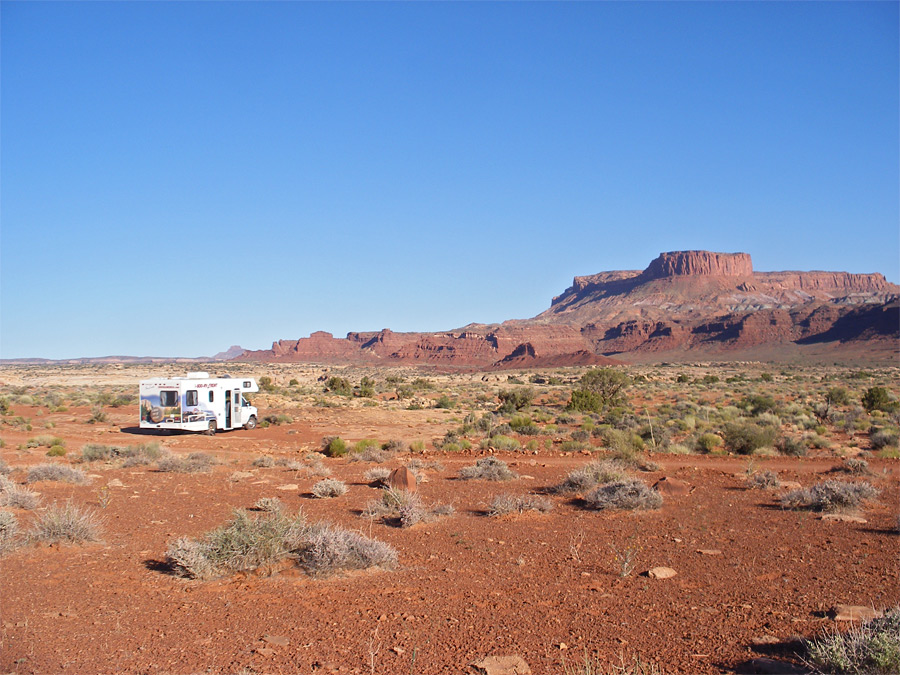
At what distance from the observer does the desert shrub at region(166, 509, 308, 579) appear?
23.1 ft

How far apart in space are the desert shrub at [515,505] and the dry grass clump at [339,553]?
3088mm

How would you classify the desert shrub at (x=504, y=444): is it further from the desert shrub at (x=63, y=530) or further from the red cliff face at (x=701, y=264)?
the red cliff face at (x=701, y=264)

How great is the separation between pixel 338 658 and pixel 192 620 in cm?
163

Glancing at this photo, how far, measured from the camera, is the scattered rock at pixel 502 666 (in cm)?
482

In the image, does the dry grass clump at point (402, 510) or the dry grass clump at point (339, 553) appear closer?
the dry grass clump at point (339, 553)

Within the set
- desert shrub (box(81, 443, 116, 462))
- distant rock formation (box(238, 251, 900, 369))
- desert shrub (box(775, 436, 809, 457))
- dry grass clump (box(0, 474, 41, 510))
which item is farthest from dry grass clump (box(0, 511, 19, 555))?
distant rock formation (box(238, 251, 900, 369))

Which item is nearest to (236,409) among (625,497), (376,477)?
(376,477)

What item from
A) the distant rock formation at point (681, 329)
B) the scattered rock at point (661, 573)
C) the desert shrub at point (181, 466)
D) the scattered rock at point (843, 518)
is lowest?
the desert shrub at point (181, 466)

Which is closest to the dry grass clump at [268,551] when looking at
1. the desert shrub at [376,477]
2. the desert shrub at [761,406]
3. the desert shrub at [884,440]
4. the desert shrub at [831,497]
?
the desert shrub at [376,477]

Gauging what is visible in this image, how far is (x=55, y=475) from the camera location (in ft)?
42.9

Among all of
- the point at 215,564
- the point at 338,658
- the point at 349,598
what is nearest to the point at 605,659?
the point at 338,658

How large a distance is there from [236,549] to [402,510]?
3010 mm

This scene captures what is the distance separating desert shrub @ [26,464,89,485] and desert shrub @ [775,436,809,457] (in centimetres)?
1806

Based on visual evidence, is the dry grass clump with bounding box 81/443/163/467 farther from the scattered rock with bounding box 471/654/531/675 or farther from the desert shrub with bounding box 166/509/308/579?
the scattered rock with bounding box 471/654/531/675
